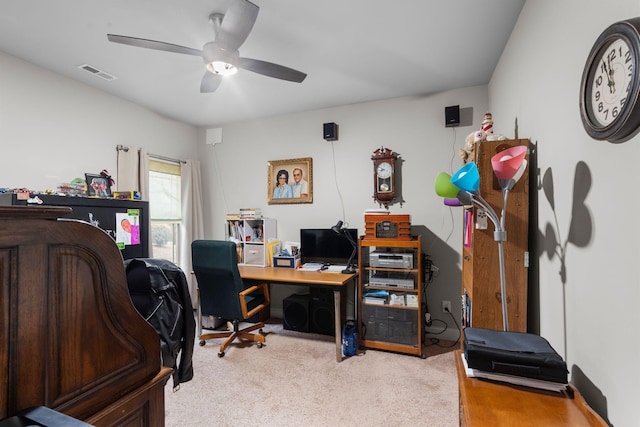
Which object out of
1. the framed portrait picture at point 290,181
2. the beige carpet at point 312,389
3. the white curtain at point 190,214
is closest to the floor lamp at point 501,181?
the beige carpet at point 312,389

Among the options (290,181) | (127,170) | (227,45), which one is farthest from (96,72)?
(290,181)

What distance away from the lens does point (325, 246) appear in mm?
3186

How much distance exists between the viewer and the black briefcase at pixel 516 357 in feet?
3.28

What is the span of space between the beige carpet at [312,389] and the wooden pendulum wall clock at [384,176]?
151 centimetres

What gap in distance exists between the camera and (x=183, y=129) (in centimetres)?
384

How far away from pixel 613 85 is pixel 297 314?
286 cm

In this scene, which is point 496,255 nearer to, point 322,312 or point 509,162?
point 509,162

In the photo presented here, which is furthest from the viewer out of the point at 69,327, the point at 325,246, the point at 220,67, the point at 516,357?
the point at 325,246

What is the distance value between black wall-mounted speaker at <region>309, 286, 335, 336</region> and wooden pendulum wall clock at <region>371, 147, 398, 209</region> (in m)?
1.12

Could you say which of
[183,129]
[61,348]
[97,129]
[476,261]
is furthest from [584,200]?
[183,129]

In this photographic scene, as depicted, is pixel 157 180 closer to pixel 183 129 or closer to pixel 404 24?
pixel 183 129

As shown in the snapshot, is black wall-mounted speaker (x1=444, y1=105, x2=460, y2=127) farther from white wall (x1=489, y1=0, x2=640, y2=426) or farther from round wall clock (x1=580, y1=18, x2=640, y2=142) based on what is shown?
round wall clock (x1=580, y1=18, x2=640, y2=142)

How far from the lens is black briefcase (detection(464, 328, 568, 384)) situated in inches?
39.4

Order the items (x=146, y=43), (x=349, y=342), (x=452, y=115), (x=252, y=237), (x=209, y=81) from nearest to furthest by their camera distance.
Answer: (x=146, y=43) < (x=209, y=81) < (x=349, y=342) < (x=452, y=115) < (x=252, y=237)
